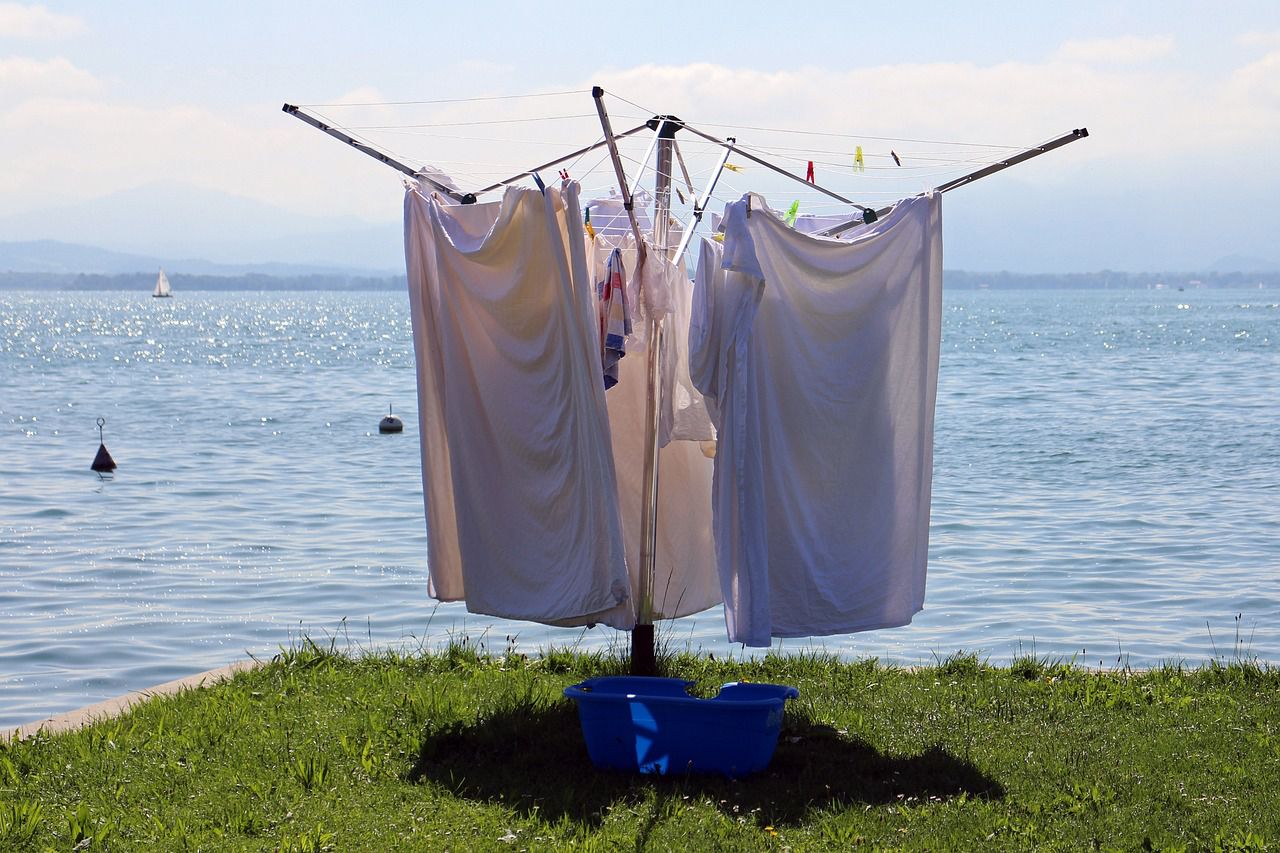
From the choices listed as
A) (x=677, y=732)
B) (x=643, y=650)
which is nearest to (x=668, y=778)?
(x=677, y=732)

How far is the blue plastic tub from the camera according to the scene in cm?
524

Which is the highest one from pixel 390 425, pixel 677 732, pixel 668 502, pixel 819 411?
pixel 819 411

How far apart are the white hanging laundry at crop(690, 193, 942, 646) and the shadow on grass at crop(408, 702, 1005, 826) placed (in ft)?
1.69

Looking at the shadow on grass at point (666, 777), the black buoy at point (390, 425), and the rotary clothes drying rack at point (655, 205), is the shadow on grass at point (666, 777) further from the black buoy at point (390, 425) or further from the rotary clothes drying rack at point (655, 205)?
the black buoy at point (390, 425)

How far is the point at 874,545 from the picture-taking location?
19.0 feet

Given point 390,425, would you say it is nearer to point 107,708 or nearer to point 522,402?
point 107,708

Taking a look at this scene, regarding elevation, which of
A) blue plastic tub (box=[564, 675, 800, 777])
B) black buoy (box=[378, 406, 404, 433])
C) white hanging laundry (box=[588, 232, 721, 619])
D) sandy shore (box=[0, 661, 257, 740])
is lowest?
black buoy (box=[378, 406, 404, 433])

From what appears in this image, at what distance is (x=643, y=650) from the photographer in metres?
6.34

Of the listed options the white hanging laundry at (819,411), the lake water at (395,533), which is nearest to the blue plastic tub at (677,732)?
the white hanging laundry at (819,411)

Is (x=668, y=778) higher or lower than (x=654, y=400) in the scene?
lower

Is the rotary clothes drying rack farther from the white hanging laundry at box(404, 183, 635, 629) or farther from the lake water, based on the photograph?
the lake water

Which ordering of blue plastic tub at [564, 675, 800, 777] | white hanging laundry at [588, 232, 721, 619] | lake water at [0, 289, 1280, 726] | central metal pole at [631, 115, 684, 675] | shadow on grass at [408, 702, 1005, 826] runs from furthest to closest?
lake water at [0, 289, 1280, 726]
white hanging laundry at [588, 232, 721, 619]
central metal pole at [631, 115, 684, 675]
blue plastic tub at [564, 675, 800, 777]
shadow on grass at [408, 702, 1005, 826]

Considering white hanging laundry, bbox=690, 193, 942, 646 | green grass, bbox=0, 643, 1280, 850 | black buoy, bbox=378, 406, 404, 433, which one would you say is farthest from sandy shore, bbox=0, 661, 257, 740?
black buoy, bbox=378, 406, 404, 433

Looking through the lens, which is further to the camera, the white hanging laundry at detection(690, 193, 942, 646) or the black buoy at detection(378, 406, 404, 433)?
the black buoy at detection(378, 406, 404, 433)
